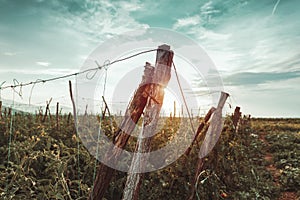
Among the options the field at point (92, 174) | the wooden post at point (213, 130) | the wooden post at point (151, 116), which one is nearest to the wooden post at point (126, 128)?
the wooden post at point (151, 116)

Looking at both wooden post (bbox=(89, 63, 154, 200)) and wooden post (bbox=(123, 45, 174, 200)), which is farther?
wooden post (bbox=(89, 63, 154, 200))

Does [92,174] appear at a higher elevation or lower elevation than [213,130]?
lower

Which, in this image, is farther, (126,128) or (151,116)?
(126,128)

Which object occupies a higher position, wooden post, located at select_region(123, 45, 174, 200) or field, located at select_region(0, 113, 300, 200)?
wooden post, located at select_region(123, 45, 174, 200)

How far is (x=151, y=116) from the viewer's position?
238 cm

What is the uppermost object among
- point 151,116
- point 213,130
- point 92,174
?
point 151,116

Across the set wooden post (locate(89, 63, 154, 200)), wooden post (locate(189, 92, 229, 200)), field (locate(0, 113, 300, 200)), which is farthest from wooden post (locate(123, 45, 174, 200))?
wooden post (locate(189, 92, 229, 200))

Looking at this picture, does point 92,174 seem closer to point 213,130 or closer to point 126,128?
point 126,128

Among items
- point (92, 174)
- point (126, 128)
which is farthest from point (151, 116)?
point (92, 174)

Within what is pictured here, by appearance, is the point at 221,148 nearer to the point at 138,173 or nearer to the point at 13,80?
the point at 138,173

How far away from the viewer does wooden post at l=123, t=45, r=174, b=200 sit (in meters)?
2.31

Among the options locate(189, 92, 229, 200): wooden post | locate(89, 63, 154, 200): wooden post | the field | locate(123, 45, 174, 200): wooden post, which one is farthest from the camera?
locate(189, 92, 229, 200): wooden post

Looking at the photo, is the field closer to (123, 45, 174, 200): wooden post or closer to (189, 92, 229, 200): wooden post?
(189, 92, 229, 200): wooden post

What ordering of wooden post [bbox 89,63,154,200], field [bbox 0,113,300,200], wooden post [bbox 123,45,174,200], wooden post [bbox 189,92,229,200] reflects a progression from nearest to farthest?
wooden post [bbox 123,45,174,200]
wooden post [bbox 89,63,154,200]
field [bbox 0,113,300,200]
wooden post [bbox 189,92,229,200]
